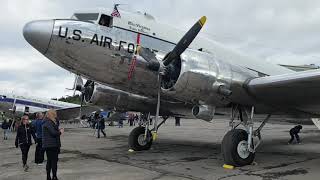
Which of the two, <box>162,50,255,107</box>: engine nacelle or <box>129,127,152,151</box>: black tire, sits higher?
<box>162,50,255,107</box>: engine nacelle

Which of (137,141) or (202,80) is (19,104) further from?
(202,80)

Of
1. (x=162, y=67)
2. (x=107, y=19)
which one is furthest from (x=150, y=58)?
(x=107, y=19)

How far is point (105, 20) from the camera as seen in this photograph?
320 inches

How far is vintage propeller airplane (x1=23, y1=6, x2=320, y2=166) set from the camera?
7609 mm

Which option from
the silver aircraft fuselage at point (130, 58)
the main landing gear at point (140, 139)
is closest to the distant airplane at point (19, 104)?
the main landing gear at point (140, 139)

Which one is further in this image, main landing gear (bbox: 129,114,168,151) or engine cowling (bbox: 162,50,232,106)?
main landing gear (bbox: 129,114,168,151)

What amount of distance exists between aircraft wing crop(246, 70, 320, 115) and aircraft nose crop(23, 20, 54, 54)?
5.11 metres

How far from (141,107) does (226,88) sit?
176 inches

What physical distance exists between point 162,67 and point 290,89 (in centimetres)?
324

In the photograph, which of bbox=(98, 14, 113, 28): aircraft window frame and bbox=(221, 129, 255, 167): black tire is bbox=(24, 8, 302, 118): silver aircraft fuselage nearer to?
bbox=(98, 14, 113, 28): aircraft window frame

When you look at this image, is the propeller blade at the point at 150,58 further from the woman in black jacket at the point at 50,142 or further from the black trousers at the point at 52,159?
the black trousers at the point at 52,159

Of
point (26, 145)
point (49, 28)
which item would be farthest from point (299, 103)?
point (26, 145)

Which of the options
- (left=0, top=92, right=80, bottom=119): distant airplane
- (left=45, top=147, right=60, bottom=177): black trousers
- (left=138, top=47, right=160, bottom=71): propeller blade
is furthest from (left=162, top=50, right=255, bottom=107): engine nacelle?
(left=0, top=92, right=80, bottom=119): distant airplane

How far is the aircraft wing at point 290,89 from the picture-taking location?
7516 millimetres
